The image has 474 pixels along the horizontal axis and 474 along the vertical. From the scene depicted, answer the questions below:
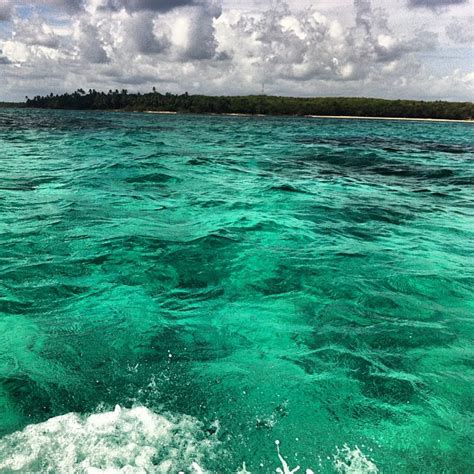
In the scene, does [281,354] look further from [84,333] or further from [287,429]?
[84,333]

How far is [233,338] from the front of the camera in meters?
5.74

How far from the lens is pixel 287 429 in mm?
4145

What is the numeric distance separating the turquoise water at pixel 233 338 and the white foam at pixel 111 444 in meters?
0.01

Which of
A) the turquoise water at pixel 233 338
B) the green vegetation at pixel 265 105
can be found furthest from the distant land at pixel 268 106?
the turquoise water at pixel 233 338

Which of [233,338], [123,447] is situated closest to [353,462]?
[123,447]

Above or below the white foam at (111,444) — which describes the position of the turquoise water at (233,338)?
below

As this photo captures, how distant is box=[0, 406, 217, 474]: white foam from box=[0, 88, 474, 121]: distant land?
149820mm

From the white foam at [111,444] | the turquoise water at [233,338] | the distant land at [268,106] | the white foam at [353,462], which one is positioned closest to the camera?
the white foam at [111,444]

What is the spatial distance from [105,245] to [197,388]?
4820 millimetres

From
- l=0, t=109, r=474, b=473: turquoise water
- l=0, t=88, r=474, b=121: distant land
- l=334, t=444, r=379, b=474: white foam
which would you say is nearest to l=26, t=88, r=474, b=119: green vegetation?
l=0, t=88, r=474, b=121: distant land

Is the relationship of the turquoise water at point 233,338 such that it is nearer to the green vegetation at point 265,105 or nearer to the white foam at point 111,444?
the white foam at point 111,444

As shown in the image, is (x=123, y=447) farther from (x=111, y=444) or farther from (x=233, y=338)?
(x=233, y=338)

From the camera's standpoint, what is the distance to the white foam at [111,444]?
3.55 m

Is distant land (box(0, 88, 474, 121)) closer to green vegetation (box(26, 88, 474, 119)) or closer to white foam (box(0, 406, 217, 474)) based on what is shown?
green vegetation (box(26, 88, 474, 119))
